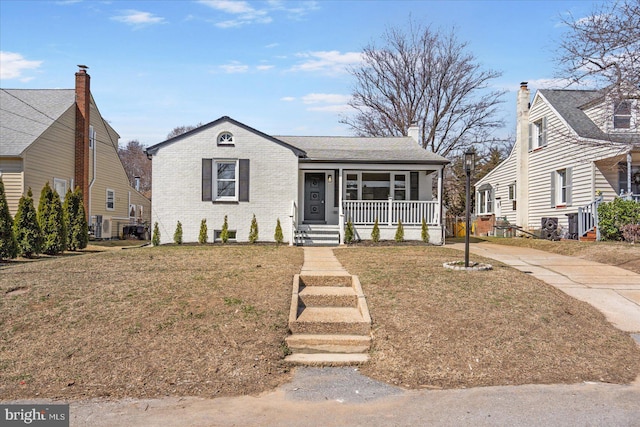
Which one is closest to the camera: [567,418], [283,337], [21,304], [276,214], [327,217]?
[567,418]

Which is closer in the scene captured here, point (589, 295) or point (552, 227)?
point (589, 295)

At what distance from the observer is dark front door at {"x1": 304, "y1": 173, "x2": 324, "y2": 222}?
17344 millimetres

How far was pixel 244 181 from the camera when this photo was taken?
51.6 feet

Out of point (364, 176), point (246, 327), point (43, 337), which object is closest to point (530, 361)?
point (246, 327)

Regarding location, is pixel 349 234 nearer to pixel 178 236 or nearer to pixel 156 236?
pixel 178 236

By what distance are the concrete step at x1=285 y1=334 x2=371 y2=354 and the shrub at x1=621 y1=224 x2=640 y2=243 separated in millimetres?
11734

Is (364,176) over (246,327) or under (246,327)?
over

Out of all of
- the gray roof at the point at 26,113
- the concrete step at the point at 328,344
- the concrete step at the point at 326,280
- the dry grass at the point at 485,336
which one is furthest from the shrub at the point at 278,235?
the gray roof at the point at 26,113

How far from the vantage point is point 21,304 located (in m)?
6.67

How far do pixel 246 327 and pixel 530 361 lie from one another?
10.8 feet

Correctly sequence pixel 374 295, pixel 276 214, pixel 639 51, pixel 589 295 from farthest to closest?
pixel 276 214, pixel 639 51, pixel 589 295, pixel 374 295

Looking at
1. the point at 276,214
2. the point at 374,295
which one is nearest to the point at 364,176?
the point at 276,214

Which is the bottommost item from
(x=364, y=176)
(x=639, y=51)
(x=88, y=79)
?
(x=364, y=176)

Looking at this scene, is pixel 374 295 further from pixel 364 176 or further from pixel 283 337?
pixel 364 176
